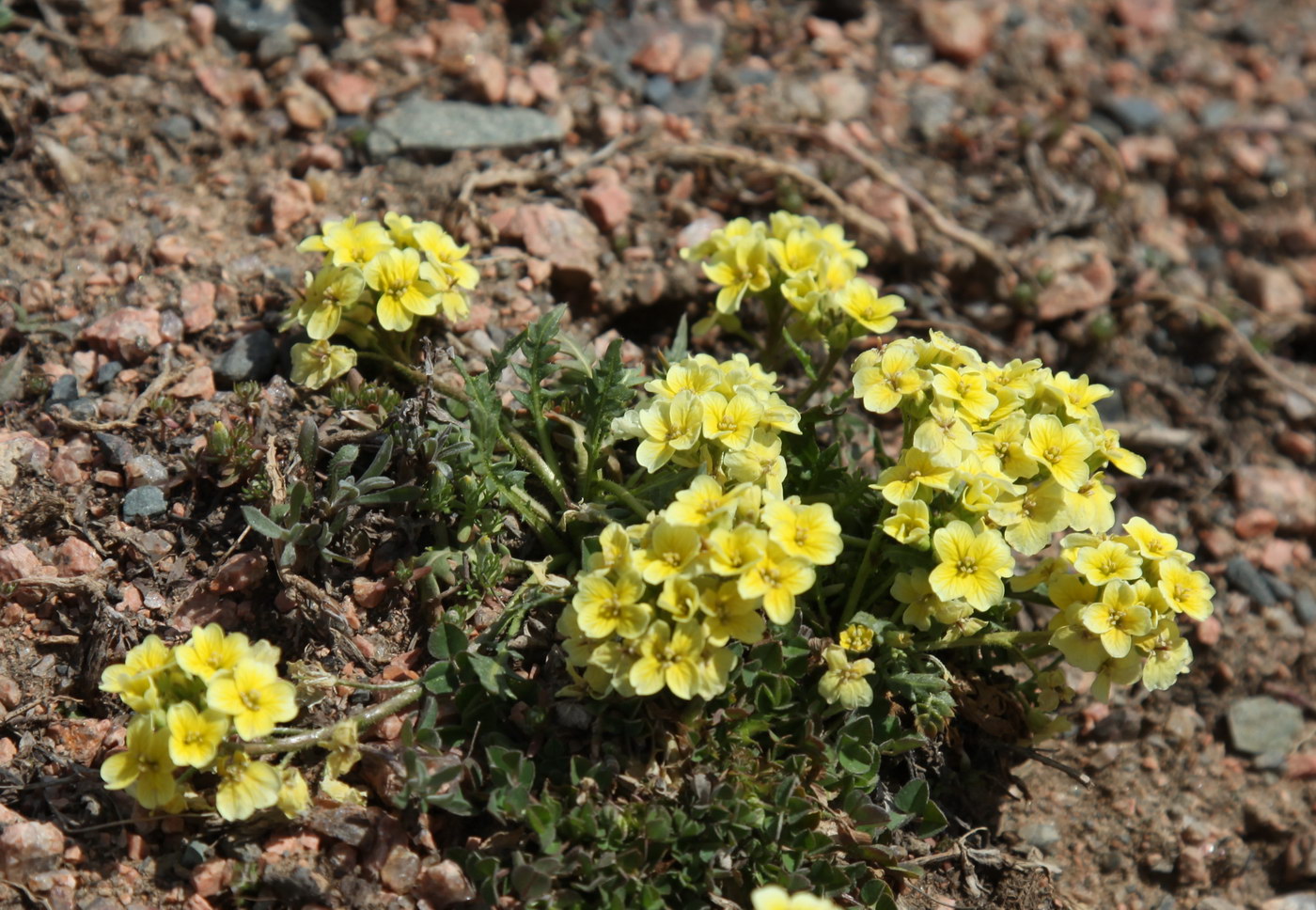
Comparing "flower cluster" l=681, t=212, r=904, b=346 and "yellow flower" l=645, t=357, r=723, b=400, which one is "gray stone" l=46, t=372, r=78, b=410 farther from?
"flower cluster" l=681, t=212, r=904, b=346

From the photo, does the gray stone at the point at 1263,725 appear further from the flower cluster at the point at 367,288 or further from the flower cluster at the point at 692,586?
the flower cluster at the point at 367,288

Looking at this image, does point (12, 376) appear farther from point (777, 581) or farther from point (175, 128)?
point (777, 581)

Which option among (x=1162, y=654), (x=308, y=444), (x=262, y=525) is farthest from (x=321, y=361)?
(x=1162, y=654)

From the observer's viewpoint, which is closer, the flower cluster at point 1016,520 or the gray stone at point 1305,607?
the flower cluster at point 1016,520

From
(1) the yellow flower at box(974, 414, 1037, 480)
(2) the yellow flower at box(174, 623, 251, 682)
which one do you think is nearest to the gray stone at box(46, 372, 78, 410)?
(2) the yellow flower at box(174, 623, 251, 682)

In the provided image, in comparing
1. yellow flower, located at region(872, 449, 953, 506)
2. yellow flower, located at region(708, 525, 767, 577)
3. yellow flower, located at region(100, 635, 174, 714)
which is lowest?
yellow flower, located at region(100, 635, 174, 714)

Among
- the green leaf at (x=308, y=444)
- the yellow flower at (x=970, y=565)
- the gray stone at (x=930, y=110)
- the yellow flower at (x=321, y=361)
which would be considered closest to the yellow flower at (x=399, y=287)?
the yellow flower at (x=321, y=361)

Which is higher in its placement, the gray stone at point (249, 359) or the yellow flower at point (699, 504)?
the yellow flower at point (699, 504)

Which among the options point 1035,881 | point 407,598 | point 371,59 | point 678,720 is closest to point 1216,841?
point 1035,881
